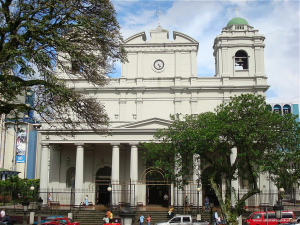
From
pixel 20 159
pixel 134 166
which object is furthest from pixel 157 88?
pixel 20 159

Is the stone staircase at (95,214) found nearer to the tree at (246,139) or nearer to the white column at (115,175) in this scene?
the white column at (115,175)

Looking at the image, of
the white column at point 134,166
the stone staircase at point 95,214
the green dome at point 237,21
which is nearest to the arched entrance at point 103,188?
the white column at point 134,166

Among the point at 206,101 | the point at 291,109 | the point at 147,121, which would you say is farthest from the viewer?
the point at 291,109

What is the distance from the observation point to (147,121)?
109ft

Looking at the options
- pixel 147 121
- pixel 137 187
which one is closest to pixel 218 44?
pixel 147 121

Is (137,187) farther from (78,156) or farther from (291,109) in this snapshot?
(291,109)

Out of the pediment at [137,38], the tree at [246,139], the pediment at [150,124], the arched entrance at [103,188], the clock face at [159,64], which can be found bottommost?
the arched entrance at [103,188]

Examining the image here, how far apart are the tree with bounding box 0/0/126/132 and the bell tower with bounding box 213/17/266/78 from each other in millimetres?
25933

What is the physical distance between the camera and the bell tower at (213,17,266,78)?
38594 millimetres

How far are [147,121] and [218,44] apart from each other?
1226 cm

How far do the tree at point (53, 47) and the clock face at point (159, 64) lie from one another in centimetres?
2473

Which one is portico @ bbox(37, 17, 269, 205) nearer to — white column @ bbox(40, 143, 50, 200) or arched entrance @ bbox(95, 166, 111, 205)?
arched entrance @ bbox(95, 166, 111, 205)

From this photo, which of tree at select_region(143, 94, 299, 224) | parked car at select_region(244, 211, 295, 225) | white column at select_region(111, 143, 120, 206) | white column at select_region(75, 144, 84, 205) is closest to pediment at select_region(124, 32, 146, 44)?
white column at select_region(111, 143, 120, 206)

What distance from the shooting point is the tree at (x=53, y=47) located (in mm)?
12406
